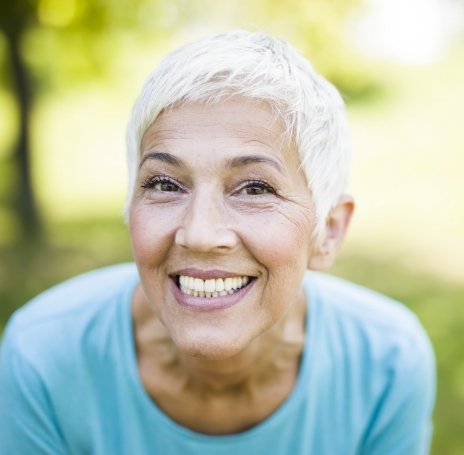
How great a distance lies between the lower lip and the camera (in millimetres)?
1788

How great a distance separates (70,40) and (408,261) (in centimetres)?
384

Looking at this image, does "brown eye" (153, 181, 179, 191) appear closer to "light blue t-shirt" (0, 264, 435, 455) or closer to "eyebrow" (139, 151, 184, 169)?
"eyebrow" (139, 151, 184, 169)

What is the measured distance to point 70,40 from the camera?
5.99m

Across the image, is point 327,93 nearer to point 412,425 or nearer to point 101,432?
point 412,425

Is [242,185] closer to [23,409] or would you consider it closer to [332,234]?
[332,234]

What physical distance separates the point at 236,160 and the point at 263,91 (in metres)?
0.19

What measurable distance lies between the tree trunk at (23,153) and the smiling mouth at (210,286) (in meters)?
5.40

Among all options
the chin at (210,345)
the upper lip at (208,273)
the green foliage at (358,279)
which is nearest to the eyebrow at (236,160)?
the upper lip at (208,273)

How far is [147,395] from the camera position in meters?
2.15

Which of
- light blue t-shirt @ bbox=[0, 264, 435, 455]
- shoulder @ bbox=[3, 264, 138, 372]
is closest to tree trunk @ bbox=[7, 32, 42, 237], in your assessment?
shoulder @ bbox=[3, 264, 138, 372]

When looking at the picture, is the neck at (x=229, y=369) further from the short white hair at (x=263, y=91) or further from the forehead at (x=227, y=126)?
the forehead at (x=227, y=126)

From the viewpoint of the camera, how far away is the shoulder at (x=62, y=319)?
2137 mm

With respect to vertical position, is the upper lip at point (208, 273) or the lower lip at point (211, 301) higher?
the upper lip at point (208, 273)

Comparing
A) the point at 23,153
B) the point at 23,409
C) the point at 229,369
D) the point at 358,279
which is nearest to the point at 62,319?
the point at 23,409
